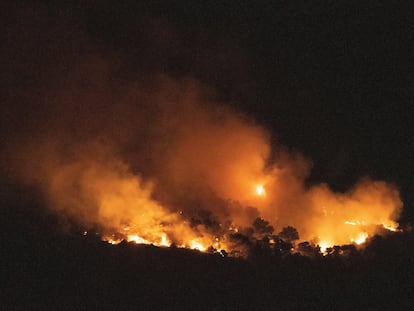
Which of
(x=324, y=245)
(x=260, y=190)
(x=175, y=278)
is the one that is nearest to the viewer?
(x=175, y=278)

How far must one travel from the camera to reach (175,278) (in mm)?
17484

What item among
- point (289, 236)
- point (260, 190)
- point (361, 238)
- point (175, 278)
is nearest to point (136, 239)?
point (175, 278)

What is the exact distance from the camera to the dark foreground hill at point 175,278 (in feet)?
53.0

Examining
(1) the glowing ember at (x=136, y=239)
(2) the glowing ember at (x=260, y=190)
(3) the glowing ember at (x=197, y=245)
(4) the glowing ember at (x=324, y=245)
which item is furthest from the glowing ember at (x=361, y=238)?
(1) the glowing ember at (x=136, y=239)

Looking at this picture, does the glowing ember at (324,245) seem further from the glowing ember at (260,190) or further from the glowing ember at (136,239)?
the glowing ember at (136,239)

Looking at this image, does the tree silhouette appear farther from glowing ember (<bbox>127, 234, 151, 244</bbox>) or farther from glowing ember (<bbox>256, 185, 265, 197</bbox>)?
glowing ember (<bbox>127, 234, 151, 244</bbox>)

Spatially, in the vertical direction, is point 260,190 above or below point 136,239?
above

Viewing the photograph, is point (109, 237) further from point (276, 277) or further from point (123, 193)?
point (276, 277)

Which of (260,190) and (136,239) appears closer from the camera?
(136,239)

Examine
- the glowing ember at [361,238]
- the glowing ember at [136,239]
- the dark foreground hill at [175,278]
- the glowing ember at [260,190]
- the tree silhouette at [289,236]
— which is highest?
the glowing ember at [260,190]

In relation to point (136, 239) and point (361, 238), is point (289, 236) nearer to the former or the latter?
point (361, 238)

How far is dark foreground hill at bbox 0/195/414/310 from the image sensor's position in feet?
53.0

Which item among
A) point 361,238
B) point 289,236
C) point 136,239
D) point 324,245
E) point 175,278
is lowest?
point 175,278

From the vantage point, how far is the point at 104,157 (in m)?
25.5
